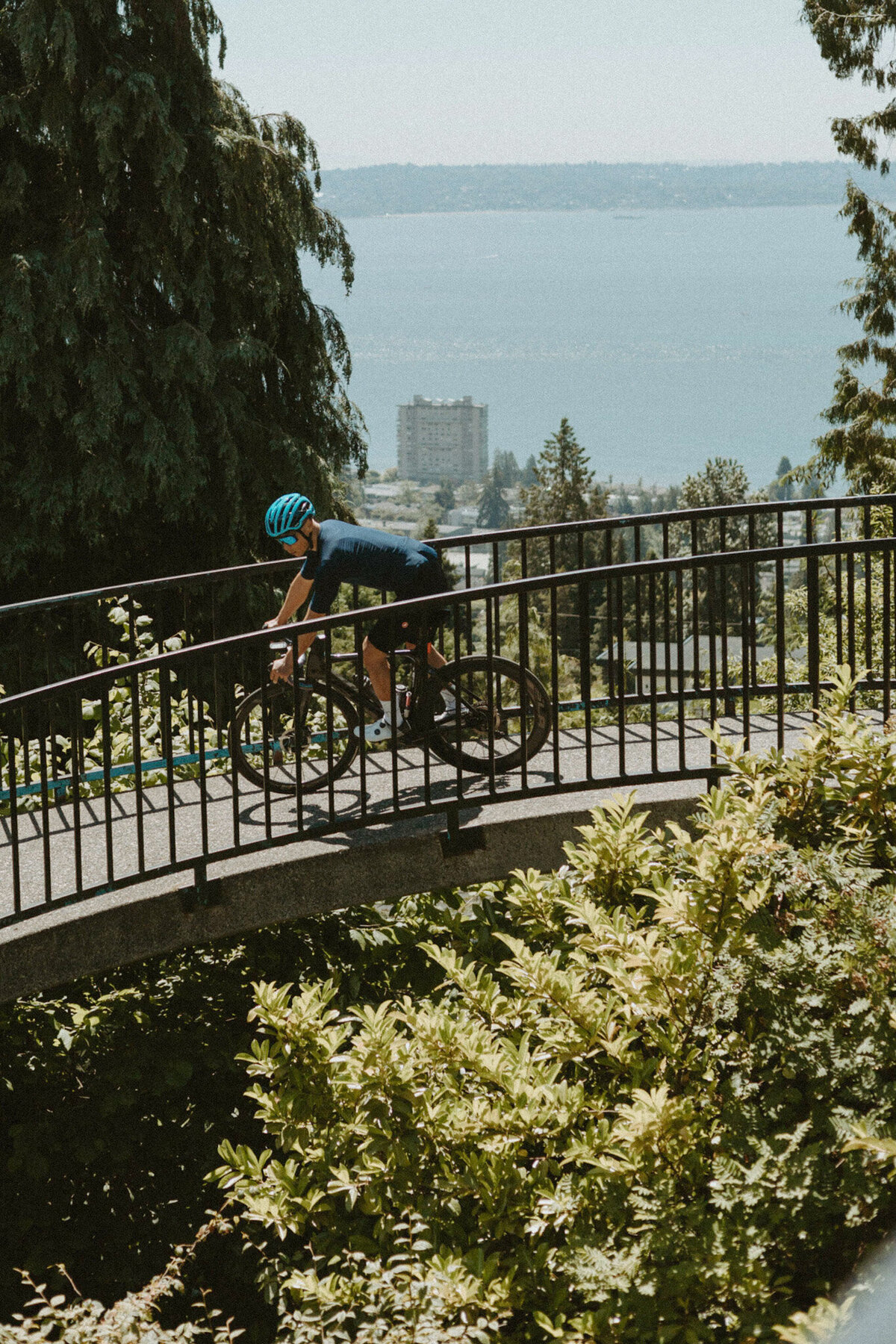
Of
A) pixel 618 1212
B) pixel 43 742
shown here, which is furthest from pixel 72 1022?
pixel 618 1212

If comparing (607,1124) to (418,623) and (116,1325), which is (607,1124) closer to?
(116,1325)

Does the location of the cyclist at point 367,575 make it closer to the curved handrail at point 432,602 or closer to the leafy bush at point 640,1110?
the curved handrail at point 432,602

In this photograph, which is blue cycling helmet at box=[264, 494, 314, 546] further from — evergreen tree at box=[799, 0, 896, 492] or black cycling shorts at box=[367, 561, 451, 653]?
evergreen tree at box=[799, 0, 896, 492]

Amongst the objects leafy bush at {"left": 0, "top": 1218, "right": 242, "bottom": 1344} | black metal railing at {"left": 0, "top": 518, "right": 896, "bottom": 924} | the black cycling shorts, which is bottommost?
leafy bush at {"left": 0, "top": 1218, "right": 242, "bottom": 1344}

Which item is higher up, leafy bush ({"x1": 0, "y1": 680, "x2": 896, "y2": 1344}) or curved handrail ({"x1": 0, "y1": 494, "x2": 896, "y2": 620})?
curved handrail ({"x1": 0, "y1": 494, "x2": 896, "y2": 620})

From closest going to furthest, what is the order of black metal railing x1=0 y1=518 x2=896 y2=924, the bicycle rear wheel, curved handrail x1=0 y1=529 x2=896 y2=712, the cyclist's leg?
curved handrail x1=0 y1=529 x2=896 y2=712 < black metal railing x1=0 y1=518 x2=896 y2=924 < the bicycle rear wheel < the cyclist's leg

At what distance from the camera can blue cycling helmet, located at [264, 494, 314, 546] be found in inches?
240

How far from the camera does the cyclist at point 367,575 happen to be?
608cm

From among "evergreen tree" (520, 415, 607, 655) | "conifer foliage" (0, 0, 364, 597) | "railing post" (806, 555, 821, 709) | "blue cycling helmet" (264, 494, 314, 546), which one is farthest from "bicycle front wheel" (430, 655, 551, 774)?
"evergreen tree" (520, 415, 607, 655)

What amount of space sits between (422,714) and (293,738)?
90cm

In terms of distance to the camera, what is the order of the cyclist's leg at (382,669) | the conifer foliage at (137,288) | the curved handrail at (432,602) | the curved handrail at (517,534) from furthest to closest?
the conifer foliage at (137,288) → the curved handrail at (517,534) → the cyclist's leg at (382,669) → the curved handrail at (432,602)

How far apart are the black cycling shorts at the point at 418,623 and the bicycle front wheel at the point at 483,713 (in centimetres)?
22

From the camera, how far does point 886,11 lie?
2369cm

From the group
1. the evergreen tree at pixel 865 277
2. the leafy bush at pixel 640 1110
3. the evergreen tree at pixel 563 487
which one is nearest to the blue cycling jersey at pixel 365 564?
the leafy bush at pixel 640 1110
